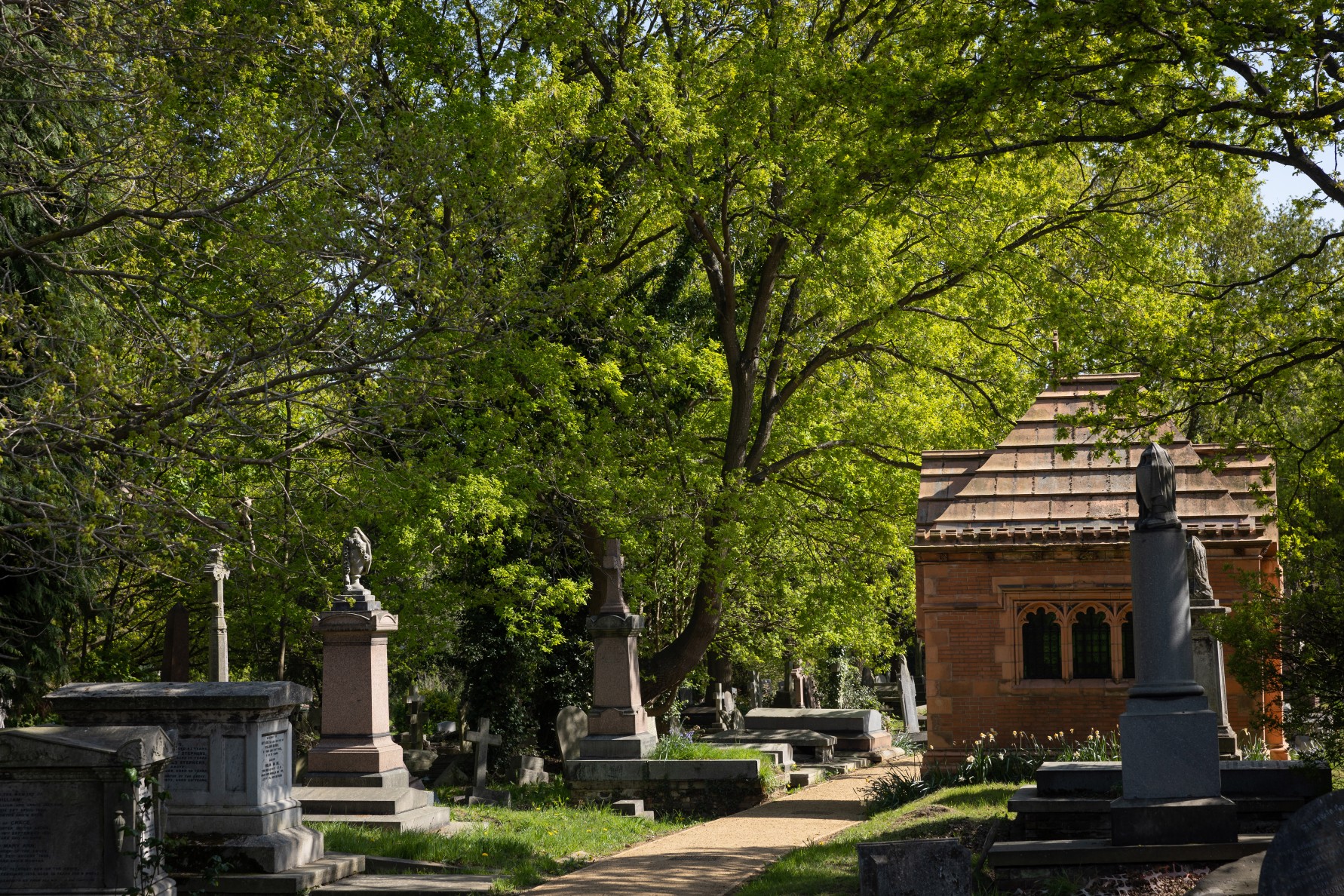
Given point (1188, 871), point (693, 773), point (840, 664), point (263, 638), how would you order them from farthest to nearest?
point (840, 664) < point (263, 638) < point (693, 773) < point (1188, 871)

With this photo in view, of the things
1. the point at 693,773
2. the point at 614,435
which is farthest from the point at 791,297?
the point at 693,773

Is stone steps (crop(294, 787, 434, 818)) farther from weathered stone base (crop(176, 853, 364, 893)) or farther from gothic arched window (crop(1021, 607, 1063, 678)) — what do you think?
gothic arched window (crop(1021, 607, 1063, 678))

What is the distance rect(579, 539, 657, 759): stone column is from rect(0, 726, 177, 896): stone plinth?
10007mm

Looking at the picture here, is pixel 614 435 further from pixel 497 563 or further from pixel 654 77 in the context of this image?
pixel 654 77

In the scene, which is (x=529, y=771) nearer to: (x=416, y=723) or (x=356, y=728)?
(x=356, y=728)

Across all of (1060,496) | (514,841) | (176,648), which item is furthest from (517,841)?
(1060,496)

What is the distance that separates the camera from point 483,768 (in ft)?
61.3

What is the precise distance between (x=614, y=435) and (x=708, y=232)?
3.57 meters

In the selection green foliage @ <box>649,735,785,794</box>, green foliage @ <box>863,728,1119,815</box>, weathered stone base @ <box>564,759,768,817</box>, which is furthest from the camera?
green foliage @ <box>649,735,785,794</box>

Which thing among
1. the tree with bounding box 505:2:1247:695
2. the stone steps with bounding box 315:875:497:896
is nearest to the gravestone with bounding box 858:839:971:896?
the stone steps with bounding box 315:875:497:896

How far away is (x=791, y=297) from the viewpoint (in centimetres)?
2083

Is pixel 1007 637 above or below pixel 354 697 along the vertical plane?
above

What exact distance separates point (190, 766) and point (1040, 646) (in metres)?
11.3

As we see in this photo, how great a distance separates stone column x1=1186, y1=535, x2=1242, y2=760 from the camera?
47.9 ft
